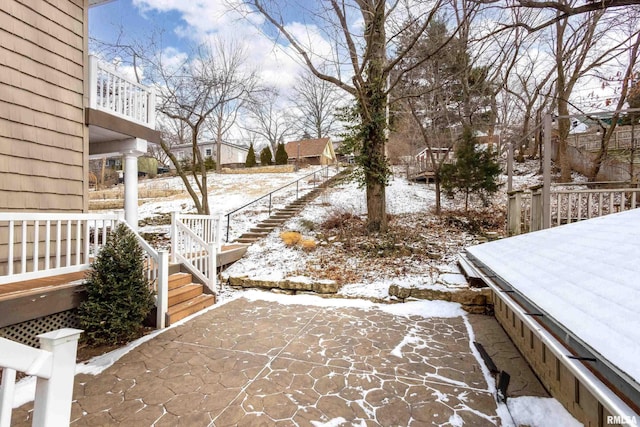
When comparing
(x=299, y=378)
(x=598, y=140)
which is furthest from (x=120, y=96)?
(x=598, y=140)

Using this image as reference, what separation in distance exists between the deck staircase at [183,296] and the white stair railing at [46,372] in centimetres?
338

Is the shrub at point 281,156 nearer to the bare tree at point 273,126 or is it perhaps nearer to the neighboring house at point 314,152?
the neighboring house at point 314,152

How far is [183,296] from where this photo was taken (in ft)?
16.2

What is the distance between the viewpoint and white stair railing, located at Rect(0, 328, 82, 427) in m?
1.05

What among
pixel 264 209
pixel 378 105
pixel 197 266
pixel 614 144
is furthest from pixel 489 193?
pixel 197 266

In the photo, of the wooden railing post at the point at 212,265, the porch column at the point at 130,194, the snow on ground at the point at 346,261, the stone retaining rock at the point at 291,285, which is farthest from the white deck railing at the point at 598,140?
the porch column at the point at 130,194

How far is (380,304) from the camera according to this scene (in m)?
5.39

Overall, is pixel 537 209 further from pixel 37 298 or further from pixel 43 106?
pixel 43 106

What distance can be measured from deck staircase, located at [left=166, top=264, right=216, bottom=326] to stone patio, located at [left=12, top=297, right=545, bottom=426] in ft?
1.01

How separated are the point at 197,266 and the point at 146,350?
7.80 feet

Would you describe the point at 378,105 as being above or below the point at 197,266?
above

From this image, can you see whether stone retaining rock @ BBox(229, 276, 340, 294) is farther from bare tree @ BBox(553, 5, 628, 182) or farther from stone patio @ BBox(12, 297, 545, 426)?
bare tree @ BBox(553, 5, 628, 182)

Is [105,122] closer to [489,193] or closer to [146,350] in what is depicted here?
[146,350]

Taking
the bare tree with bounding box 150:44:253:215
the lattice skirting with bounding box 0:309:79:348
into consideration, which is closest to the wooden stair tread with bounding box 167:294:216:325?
the lattice skirting with bounding box 0:309:79:348
